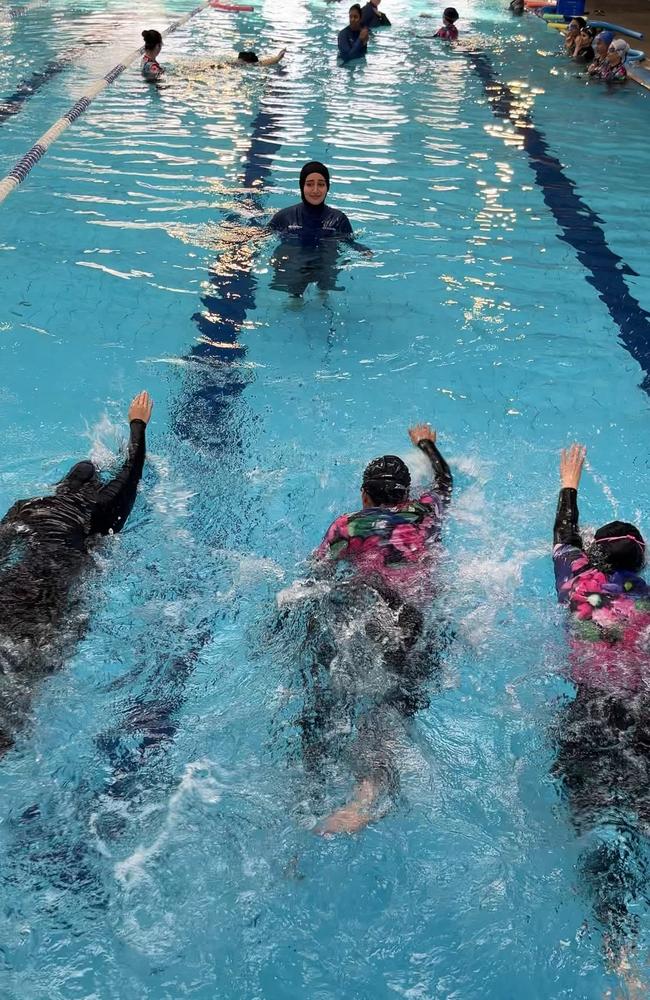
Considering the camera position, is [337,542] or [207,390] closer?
[337,542]

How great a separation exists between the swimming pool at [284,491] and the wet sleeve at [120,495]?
0.15 m

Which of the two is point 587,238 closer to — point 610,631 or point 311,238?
point 311,238

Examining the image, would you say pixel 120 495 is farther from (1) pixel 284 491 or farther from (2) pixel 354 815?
(2) pixel 354 815

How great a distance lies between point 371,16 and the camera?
14.8 m

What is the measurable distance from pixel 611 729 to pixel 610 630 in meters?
0.34

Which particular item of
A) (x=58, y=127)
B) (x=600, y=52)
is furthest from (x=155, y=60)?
(x=600, y=52)

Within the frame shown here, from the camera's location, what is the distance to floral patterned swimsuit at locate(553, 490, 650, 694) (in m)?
2.89

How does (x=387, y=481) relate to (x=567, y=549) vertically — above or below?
above

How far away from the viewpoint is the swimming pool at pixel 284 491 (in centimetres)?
254

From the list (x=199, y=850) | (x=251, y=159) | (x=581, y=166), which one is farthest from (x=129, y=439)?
(x=581, y=166)

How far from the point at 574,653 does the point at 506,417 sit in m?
2.38

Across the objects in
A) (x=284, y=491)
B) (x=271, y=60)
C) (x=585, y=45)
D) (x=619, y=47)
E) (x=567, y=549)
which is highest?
(x=619, y=47)

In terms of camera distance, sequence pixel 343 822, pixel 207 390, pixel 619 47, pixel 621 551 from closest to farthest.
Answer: pixel 343 822 < pixel 621 551 < pixel 207 390 < pixel 619 47

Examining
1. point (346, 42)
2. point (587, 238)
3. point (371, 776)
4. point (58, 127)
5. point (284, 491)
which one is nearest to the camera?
point (371, 776)
